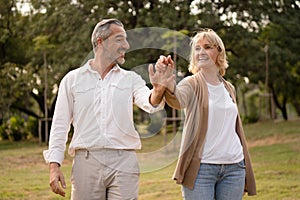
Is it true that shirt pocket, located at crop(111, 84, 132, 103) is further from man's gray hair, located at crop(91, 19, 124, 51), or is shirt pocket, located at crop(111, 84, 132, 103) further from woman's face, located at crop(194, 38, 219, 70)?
woman's face, located at crop(194, 38, 219, 70)

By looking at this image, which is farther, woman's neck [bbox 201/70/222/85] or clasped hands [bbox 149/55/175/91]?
woman's neck [bbox 201/70/222/85]

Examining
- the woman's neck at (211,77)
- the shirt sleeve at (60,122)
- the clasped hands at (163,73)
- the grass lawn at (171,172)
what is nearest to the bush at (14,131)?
the grass lawn at (171,172)

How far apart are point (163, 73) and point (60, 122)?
0.73m

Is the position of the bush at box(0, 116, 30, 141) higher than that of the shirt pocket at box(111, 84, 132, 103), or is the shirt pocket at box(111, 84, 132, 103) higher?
the shirt pocket at box(111, 84, 132, 103)

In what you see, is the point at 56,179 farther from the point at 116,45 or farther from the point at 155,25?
the point at 155,25

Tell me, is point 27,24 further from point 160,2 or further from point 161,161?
point 161,161

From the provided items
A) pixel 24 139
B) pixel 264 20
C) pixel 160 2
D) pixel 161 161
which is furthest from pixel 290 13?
pixel 161 161

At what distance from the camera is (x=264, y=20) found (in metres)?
20.3

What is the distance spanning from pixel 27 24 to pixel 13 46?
1.40 meters

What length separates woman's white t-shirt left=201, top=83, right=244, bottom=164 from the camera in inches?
121

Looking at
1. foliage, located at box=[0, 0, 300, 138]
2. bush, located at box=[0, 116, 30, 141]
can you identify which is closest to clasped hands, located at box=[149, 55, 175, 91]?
foliage, located at box=[0, 0, 300, 138]

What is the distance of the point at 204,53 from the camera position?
314 cm

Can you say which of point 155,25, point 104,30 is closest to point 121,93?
point 104,30

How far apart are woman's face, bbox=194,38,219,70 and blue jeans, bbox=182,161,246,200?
0.51 meters
